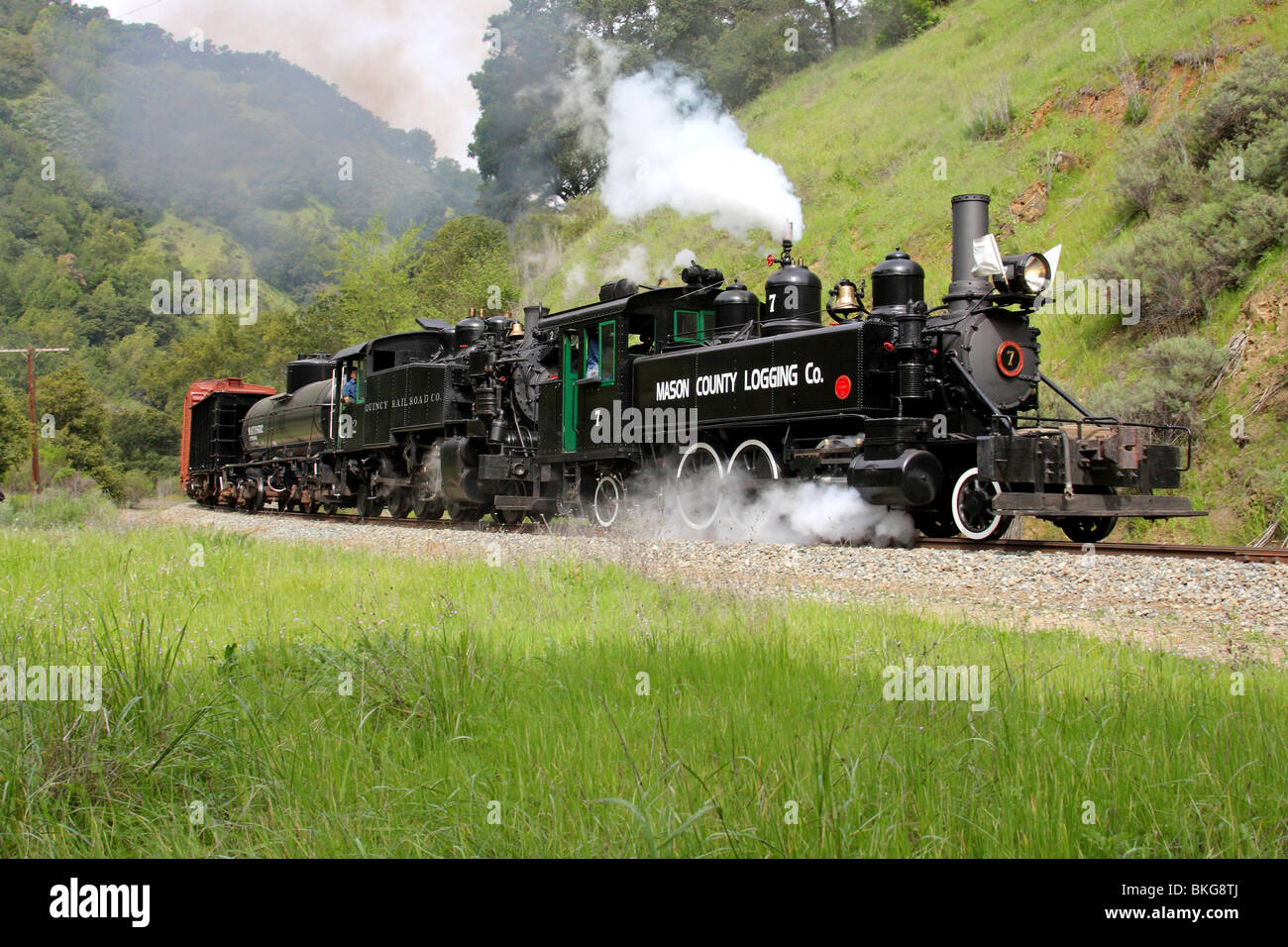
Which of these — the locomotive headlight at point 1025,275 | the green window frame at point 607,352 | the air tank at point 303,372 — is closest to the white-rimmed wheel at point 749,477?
the green window frame at point 607,352

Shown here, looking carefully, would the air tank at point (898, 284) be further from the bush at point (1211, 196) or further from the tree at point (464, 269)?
the tree at point (464, 269)

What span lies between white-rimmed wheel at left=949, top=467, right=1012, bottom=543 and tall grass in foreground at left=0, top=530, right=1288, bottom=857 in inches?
210

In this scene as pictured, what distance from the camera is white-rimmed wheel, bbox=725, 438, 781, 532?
12211mm

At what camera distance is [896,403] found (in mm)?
11312

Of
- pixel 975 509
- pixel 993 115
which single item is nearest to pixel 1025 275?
pixel 975 509

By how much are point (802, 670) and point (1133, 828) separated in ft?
6.67

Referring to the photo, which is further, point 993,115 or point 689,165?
point 993,115

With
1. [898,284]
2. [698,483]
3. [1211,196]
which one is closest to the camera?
[898,284]

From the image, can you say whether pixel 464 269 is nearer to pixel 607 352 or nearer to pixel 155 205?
pixel 607 352

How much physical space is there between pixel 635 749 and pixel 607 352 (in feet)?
36.4

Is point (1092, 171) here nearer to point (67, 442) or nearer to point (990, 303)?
point (990, 303)

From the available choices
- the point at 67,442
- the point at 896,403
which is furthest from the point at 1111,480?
the point at 67,442

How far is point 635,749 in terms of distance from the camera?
144 inches

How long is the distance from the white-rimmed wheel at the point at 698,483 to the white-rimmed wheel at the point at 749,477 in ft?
0.75
